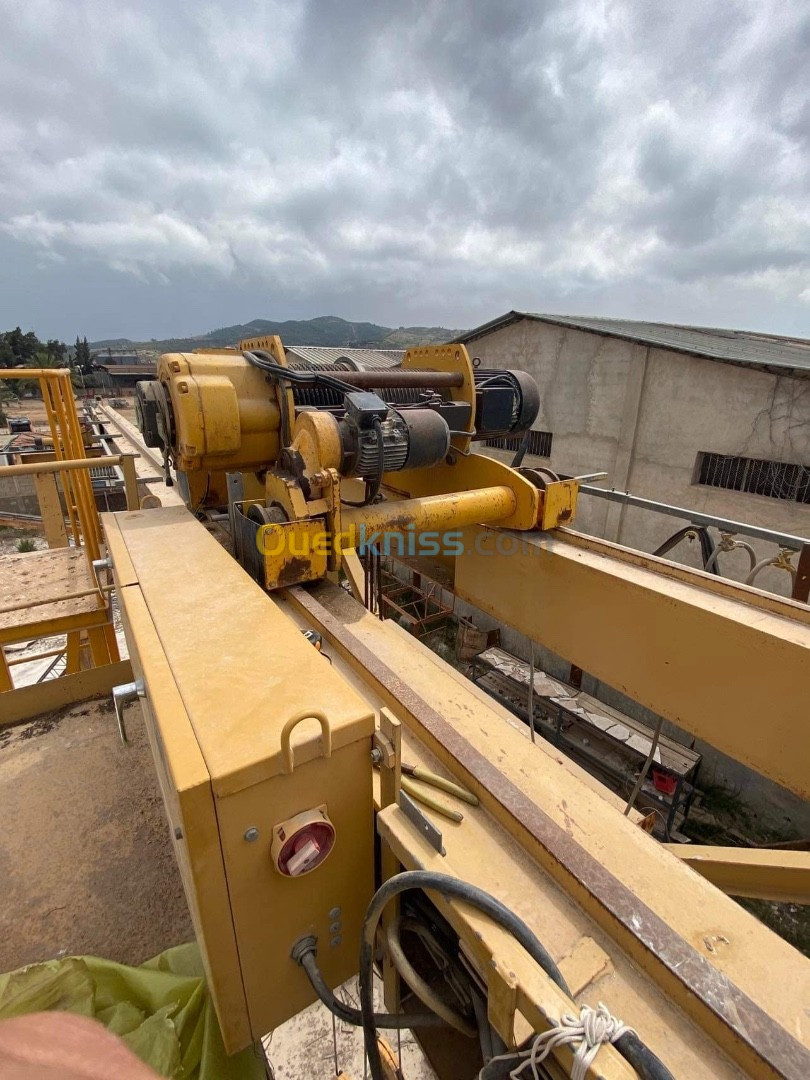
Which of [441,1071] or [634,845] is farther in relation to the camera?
[441,1071]

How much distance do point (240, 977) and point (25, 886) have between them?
44.9 inches

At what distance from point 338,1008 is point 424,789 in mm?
480

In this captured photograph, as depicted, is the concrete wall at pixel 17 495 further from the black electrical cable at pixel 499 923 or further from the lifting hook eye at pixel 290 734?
the black electrical cable at pixel 499 923

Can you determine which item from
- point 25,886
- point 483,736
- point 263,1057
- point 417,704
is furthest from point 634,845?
point 25,886

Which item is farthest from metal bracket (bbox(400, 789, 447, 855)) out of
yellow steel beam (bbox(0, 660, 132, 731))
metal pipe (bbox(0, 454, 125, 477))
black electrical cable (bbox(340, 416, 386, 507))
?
metal pipe (bbox(0, 454, 125, 477))

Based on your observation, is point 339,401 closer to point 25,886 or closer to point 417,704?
point 417,704

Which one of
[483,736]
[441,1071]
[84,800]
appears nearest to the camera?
[441,1071]

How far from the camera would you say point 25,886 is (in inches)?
66.9

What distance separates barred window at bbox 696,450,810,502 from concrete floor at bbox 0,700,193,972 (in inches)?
326

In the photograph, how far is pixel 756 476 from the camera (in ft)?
24.5

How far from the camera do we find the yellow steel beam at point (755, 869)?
58.4 inches

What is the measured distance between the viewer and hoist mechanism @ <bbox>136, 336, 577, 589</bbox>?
209cm

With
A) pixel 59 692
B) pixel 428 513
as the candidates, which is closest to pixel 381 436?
pixel 428 513

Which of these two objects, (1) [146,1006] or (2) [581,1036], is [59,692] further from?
(2) [581,1036]
